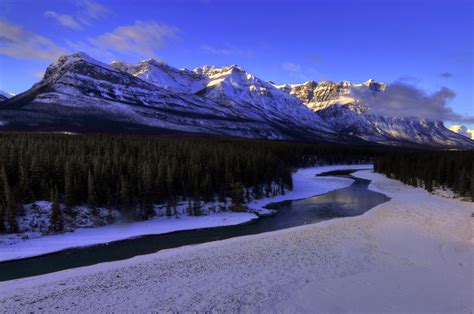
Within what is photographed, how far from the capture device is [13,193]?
3788cm

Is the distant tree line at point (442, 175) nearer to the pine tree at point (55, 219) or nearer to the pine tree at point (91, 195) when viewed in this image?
the pine tree at point (91, 195)

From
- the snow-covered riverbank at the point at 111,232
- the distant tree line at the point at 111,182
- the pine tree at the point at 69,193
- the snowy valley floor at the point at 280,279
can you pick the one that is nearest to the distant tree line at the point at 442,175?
the snowy valley floor at the point at 280,279

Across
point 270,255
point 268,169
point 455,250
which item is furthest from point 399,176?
point 270,255

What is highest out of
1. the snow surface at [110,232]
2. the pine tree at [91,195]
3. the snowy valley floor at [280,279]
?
the pine tree at [91,195]

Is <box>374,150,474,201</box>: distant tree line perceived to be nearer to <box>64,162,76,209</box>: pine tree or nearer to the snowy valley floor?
the snowy valley floor

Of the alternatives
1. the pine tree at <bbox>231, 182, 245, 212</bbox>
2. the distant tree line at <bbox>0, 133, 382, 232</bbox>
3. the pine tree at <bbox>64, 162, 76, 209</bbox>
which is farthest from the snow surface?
the pine tree at <bbox>64, 162, 76, 209</bbox>

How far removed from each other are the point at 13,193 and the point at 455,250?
43.5m

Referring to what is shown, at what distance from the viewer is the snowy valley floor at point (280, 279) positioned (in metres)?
19.6

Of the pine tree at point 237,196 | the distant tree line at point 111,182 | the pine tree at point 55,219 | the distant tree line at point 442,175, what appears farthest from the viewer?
the distant tree line at point 442,175

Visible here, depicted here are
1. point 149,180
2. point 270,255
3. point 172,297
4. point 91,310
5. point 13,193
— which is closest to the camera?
point 91,310

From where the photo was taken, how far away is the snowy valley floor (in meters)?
19.6

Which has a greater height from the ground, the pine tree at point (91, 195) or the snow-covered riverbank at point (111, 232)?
the pine tree at point (91, 195)

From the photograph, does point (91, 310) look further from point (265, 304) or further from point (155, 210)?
point (155, 210)

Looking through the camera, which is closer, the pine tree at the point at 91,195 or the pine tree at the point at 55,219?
the pine tree at the point at 55,219
